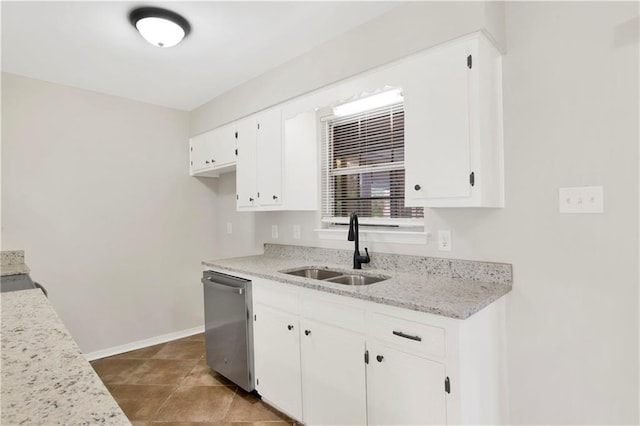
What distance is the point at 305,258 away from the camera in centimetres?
289

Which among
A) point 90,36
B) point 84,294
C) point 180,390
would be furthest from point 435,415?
point 84,294

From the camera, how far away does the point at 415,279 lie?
6.48 feet

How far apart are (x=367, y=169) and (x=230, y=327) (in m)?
1.56

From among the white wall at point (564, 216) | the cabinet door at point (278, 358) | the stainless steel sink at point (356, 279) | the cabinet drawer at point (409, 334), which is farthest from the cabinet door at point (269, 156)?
the cabinet drawer at point (409, 334)

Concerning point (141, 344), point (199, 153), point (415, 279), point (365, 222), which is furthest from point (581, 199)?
point (141, 344)

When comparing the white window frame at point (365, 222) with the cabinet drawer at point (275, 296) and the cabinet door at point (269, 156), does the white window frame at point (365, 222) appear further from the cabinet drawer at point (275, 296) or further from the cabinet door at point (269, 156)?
the cabinet drawer at point (275, 296)

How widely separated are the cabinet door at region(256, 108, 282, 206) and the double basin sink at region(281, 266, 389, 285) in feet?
1.85

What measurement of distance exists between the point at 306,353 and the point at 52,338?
4.26 ft

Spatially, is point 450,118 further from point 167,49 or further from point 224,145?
point 224,145

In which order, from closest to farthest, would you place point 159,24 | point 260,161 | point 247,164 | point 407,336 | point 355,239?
point 407,336 → point 159,24 → point 355,239 → point 260,161 → point 247,164

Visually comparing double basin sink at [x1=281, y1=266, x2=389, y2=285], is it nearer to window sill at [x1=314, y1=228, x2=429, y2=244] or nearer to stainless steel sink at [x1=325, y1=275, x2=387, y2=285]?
stainless steel sink at [x1=325, y1=275, x2=387, y2=285]

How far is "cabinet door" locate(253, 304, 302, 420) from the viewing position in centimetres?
208

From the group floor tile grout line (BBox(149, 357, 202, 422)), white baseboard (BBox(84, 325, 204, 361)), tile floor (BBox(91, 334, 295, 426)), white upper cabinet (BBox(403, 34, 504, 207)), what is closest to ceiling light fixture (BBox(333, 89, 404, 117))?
white upper cabinet (BBox(403, 34, 504, 207))

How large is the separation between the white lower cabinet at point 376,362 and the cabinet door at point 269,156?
0.76 metres
